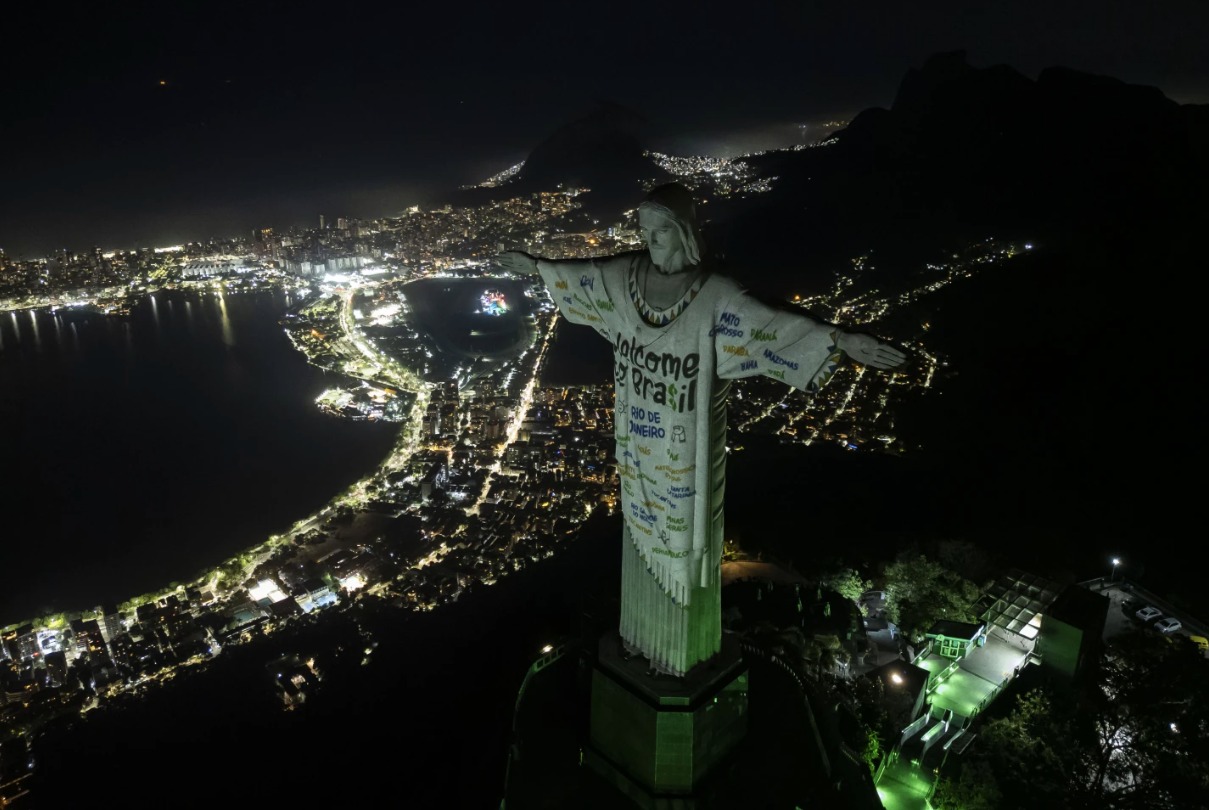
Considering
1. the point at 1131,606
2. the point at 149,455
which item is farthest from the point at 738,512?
the point at 149,455

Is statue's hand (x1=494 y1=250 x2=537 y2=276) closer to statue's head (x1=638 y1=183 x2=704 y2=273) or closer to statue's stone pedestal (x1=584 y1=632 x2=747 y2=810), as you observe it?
statue's head (x1=638 y1=183 x2=704 y2=273)

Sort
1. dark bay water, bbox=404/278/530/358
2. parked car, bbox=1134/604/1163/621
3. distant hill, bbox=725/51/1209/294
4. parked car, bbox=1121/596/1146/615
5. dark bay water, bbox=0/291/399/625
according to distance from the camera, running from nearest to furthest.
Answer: parked car, bbox=1134/604/1163/621 < parked car, bbox=1121/596/1146/615 < dark bay water, bbox=0/291/399/625 < distant hill, bbox=725/51/1209/294 < dark bay water, bbox=404/278/530/358

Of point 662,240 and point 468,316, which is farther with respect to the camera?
point 468,316

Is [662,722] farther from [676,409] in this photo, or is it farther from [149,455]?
[149,455]

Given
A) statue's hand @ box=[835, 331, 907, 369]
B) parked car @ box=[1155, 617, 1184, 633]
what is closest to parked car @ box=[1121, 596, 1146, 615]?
parked car @ box=[1155, 617, 1184, 633]

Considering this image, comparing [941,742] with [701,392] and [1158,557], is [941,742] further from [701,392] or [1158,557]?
[1158,557]

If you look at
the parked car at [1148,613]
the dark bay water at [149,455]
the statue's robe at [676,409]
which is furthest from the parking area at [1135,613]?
the dark bay water at [149,455]

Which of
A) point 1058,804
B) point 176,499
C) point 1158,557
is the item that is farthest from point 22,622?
point 1158,557
